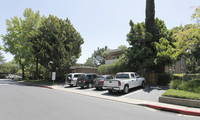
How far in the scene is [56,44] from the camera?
22516 millimetres

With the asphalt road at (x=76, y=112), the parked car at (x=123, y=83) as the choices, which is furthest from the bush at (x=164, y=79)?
the asphalt road at (x=76, y=112)

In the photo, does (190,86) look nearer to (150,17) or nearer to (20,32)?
(150,17)

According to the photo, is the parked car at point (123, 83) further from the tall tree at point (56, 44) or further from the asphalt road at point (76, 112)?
the tall tree at point (56, 44)

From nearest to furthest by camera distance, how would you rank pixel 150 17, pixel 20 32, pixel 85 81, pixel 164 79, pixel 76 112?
pixel 76 112 → pixel 85 81 → pixel 164 79 → pixel 150 17 → pixel 20 32

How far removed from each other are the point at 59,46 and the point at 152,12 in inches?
616

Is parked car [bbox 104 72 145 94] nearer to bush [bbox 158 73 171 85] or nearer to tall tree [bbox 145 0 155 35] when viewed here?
bush [bbox 158 73 171 85]

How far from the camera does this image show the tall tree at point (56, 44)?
22312mm

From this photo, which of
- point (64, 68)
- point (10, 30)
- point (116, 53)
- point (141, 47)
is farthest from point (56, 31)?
point (10, 30)

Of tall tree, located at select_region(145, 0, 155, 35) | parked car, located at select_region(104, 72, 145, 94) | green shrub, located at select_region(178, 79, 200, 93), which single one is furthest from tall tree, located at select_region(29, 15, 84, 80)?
green shrub, located at select_region(178, 79, 200, 93)

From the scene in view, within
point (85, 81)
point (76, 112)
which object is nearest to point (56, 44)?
point (85, 81)

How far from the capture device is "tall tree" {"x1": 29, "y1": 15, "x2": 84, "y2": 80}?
73.2 ft

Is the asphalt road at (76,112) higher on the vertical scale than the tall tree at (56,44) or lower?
lower

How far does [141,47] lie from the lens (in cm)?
1686

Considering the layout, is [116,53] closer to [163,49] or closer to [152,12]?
[152,12]
